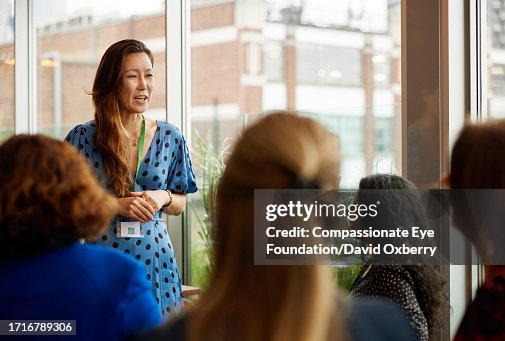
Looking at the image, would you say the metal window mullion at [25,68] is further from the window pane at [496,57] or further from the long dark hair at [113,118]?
the window pane at [496,57]

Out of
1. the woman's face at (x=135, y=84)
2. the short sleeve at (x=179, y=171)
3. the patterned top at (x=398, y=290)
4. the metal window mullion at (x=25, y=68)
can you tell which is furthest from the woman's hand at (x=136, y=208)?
the metal window mullion at (x=25, y=68)

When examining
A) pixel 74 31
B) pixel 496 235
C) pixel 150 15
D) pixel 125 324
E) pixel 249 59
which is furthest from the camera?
pixel 74 31

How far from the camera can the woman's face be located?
3.55 meters

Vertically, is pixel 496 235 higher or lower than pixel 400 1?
lower

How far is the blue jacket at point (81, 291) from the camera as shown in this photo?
66.8 inches

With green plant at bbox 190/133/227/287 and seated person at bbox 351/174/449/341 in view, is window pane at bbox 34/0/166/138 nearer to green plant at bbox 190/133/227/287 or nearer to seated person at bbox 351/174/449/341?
green plant at bbox 190/133/227/287

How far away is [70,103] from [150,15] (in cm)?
137

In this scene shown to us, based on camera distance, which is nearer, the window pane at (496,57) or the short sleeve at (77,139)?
the window pane at (496,57)

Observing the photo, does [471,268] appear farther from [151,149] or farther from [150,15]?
[150,15]

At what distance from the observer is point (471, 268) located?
348 centimetres

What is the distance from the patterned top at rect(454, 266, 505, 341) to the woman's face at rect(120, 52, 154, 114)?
7.55ft

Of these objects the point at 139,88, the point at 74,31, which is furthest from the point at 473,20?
the point at 74,31

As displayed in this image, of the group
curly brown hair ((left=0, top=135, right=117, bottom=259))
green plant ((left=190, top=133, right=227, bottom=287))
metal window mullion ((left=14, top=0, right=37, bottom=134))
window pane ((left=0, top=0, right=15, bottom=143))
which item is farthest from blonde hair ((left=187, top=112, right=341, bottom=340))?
window pane ((left=0, top=0, right=15, bottom=143))

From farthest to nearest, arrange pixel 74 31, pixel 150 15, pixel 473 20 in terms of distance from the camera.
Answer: pixel 74 31 < pixel 150 15 < pixel 473 20
